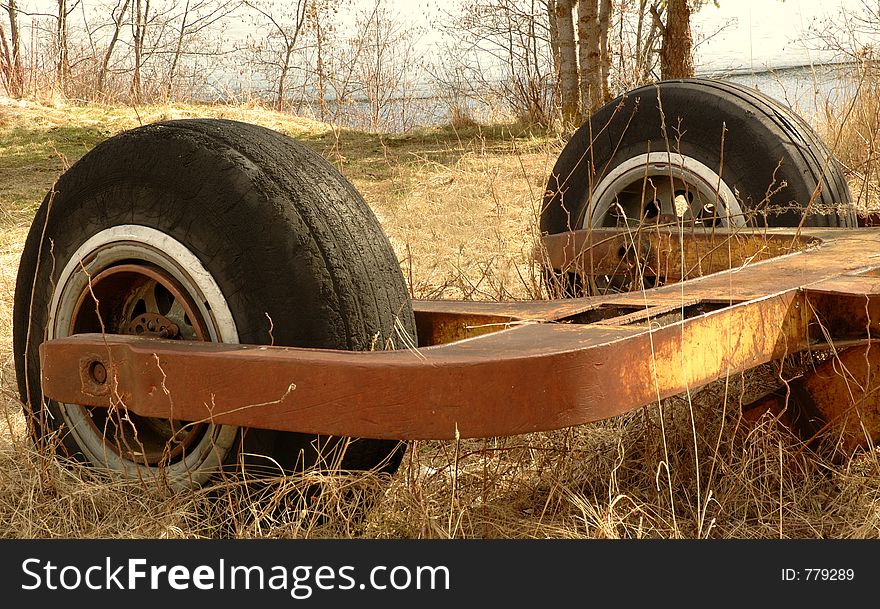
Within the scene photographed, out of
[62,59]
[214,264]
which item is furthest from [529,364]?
[62,59]

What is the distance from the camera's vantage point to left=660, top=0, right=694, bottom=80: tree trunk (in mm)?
9398

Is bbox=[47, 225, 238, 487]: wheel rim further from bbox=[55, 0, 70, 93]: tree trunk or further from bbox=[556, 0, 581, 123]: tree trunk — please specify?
bbox=[55, 0, 70, 93]: tree trunk

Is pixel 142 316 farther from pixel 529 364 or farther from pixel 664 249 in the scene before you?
pixel 664 249

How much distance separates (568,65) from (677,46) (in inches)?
71.2

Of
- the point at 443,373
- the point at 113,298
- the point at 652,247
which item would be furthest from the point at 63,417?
the point at 652,247

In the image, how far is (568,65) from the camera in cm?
1102

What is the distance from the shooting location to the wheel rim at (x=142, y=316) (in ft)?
7.23

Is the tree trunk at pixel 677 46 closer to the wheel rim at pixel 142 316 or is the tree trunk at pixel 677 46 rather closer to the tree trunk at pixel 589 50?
the tree trunk at pixel 589 50

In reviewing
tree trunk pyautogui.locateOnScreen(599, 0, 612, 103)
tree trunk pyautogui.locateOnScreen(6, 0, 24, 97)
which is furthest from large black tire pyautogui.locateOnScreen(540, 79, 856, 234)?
tree trunk pyautogui.locateOnScreen(6, 0, 24, 97)

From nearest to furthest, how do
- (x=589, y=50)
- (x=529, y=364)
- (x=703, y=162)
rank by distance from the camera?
(x=529, y=364)
(x=703, y=162)
(x=589, y=50)

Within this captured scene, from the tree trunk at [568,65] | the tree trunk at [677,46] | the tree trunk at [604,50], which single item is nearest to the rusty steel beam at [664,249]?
the tree trunk at [677,46]

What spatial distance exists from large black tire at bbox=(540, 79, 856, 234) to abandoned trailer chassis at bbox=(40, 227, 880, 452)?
0.70m

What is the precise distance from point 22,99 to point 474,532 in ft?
37.2

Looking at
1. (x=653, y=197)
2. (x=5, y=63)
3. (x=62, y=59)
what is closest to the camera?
(x=653, y=197)
